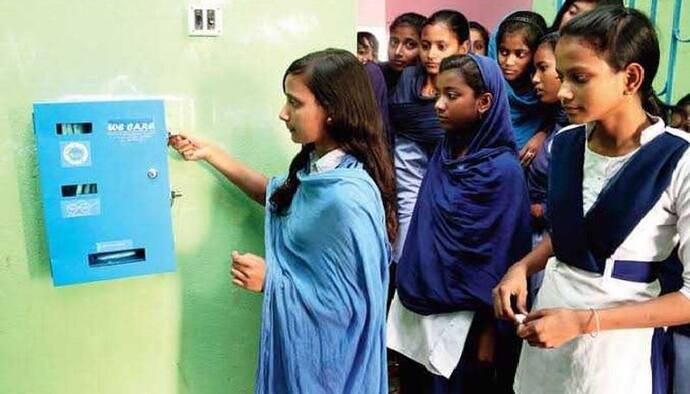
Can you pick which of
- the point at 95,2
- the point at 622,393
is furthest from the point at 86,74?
the point at 622,393

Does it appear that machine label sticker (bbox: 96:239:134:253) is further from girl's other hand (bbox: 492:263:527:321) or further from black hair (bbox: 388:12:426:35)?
black hair (bbox: 388:12:426:35)

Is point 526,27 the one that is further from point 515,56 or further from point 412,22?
point 412,22

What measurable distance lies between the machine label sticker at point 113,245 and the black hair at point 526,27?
1433mm

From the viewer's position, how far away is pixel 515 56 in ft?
6.45

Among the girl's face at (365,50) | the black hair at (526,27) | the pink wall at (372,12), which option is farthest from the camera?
the pink wall at (372,12)

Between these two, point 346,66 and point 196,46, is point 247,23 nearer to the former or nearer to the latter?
point 196,46

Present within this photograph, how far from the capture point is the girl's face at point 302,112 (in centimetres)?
116

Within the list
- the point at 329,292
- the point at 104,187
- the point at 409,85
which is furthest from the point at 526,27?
the point at 104,187

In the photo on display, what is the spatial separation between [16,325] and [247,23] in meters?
0.84

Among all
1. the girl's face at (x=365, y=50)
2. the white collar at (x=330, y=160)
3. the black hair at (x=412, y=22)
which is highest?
the black hair at (x=412, y=22)

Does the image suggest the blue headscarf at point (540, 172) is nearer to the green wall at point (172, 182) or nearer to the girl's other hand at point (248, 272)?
the green wall at point (172, 182)

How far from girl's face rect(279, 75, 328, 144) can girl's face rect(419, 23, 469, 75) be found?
2.86 feet

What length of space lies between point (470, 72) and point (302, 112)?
0.62 m

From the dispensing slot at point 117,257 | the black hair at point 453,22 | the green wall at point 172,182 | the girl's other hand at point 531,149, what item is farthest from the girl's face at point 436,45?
the dispensing slot at point 117,257
